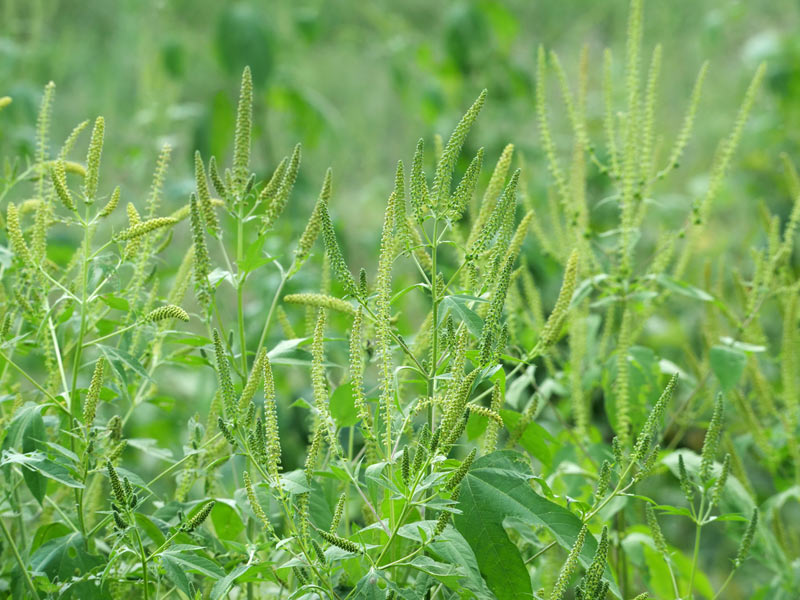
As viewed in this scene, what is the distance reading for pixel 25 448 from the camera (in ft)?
2.58

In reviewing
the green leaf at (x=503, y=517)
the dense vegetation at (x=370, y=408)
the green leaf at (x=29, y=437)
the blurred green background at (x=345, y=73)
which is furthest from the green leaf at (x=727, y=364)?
the blurred green background at (x=345, y=73)

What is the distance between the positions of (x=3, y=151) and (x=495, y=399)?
2.35 metres

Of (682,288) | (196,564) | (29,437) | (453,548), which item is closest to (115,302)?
(29,437)

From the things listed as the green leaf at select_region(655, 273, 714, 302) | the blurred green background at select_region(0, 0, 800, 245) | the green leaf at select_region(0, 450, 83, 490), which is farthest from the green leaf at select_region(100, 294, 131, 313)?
the blurred green background at select_region(0, 0, 800, 245)

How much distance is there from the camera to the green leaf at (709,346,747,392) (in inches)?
42.7

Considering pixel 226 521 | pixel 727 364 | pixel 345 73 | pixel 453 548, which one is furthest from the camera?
pixel 345 73

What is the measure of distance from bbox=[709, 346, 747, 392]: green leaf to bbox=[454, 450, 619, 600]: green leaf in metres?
0.42

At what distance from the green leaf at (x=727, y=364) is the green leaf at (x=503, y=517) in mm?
421

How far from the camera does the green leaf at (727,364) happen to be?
1.08 m

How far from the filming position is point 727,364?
1108 mm

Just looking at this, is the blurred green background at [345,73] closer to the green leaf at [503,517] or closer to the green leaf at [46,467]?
the green leaf at [46,467]

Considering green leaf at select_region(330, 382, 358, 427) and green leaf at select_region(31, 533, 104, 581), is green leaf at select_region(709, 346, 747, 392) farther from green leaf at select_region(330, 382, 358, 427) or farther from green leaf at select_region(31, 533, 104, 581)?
green leaf at select_region(31, 533, 104, 581)

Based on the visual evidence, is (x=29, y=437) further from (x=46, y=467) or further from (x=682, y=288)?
(x=682, y=288)

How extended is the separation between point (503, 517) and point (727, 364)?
19.6 inches
